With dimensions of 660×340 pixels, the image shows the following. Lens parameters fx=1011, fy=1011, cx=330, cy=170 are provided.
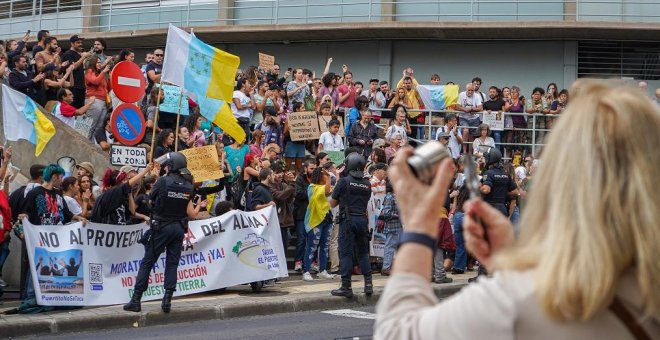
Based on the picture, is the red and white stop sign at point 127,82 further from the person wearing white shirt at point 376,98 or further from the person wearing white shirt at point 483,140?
the person wearing white shirt at point 483,140

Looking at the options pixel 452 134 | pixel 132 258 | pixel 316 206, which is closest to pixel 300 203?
pixel 316 206

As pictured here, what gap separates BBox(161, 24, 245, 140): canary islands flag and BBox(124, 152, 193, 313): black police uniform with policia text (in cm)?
322

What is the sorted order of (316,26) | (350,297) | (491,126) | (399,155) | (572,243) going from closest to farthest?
(572,243) < (399,155) < (350,297) < (491,126) < (316,26)

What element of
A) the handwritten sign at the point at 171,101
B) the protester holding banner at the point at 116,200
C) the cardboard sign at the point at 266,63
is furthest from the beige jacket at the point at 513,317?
the cardboard sign at the point at 266,63

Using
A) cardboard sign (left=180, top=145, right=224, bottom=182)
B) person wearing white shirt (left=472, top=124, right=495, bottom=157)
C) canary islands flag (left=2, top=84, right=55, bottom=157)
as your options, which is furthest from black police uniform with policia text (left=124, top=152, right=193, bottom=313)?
person wearing white shirt (left=472, top=124, right=495, bottom=157)

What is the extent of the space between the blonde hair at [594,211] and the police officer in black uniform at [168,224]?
1047 cm

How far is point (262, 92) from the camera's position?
20406 millimetres

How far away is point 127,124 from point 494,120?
35.3ft

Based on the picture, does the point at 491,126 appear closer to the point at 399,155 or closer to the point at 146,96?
the point at 146,96

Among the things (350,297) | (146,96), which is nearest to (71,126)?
(146,96)

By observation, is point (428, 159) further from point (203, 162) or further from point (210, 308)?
point (203, 162)

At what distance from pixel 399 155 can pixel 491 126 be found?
21176mm

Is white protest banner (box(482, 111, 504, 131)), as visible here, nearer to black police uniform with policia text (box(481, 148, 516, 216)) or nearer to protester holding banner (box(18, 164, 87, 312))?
black police uniform with policia text (box(481, 148, 516, 216))

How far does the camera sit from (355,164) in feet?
47.7
